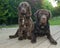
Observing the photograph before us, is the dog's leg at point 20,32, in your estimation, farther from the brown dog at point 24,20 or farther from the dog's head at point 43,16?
the dog's head at point 43,16

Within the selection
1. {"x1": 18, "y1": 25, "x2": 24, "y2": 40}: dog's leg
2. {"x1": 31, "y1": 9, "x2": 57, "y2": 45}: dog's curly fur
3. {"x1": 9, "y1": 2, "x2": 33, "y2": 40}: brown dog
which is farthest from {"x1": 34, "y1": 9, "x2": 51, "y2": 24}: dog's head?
{"x1": 18, "y1": 25, "x2": 24, "y2": 40}: dog's leg

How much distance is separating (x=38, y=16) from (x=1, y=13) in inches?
281

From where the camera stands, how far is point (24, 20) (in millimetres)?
A: 4570

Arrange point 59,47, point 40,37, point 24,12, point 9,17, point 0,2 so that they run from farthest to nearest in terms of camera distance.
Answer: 1. point 9,17
2. point 0,2
3. point 40,37
4. point 24,12
5. point 59,47

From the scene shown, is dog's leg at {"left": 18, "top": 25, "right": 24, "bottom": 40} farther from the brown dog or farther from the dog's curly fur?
the dog's curly fur

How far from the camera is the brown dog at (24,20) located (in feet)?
14.9

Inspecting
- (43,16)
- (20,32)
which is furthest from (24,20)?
(43,16)

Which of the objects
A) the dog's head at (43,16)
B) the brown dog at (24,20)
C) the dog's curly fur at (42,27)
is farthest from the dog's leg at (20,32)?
the dog's head at (43,16)

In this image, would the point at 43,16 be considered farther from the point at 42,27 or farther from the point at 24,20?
the point at 24,20

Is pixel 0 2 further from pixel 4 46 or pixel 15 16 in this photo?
pixel 4 46

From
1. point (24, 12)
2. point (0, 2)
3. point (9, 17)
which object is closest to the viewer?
point (24, 12)

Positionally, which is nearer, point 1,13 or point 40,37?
point 40,37

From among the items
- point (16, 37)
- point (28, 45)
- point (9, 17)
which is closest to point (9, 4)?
point (9, 17)

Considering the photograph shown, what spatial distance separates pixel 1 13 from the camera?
455 inches
